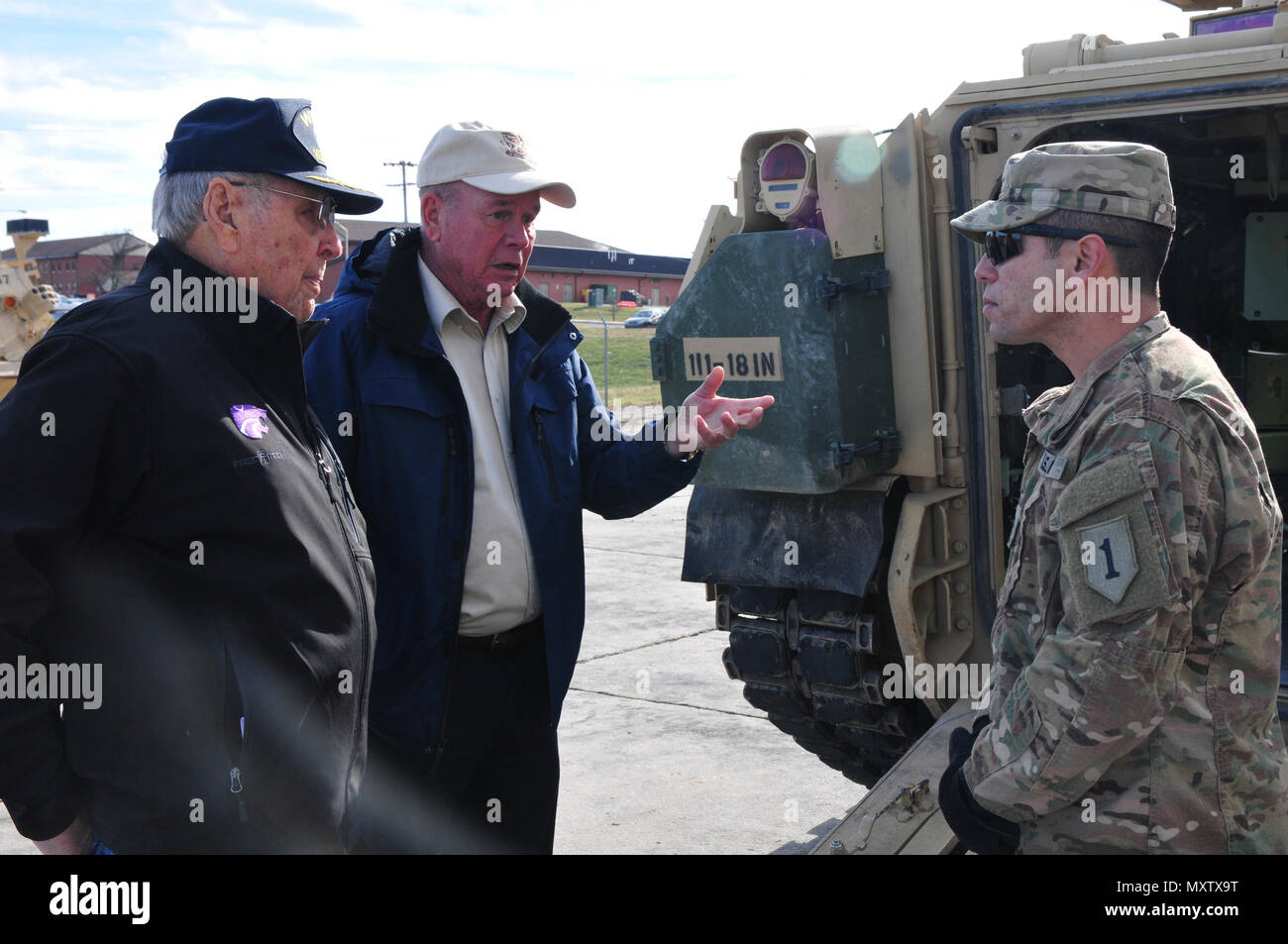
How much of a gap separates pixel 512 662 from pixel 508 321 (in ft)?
2.71

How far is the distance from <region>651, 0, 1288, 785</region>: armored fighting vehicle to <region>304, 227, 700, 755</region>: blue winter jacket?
84 cm

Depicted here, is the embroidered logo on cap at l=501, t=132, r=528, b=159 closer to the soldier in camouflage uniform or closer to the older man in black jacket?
the older man in black jacket

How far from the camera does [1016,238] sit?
2363 mm

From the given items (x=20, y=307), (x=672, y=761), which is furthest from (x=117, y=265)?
(x=672, y=761)

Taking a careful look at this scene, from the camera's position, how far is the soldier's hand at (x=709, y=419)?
3180 mm

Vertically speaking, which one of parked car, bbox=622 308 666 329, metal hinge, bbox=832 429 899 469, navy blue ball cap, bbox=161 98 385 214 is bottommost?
metal hinge, bbox=832 429 899 469

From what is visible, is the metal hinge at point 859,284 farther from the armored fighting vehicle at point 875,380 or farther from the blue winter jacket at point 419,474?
the blue winter jacket at point 419,474

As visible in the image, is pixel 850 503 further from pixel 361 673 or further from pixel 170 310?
pixel 170 310

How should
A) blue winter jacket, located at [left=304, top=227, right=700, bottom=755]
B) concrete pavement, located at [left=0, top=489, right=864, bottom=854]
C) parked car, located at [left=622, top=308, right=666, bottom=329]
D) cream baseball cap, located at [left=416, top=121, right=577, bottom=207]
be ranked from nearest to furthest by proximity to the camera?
blue winter jacket, located at [left=304, top=227, right=700, bottom=755]
cream baseball cap, located at [left=416, top=121, right=577, bottom=207]
concrete pavement, located at [left=0, top=489, right=864, bottom=854]
parked car, located at [left=622, top=308, right=666, bottom=329]

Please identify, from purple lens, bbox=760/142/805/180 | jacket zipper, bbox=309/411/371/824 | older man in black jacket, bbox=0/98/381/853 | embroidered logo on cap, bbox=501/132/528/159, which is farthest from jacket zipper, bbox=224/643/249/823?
purple lens, bbox=760/142/805/180

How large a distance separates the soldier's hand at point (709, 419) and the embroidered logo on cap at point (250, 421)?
1.22m

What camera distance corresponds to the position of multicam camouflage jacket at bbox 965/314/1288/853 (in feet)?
6.84

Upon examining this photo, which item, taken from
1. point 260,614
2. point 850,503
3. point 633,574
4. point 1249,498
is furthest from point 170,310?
point 633,574

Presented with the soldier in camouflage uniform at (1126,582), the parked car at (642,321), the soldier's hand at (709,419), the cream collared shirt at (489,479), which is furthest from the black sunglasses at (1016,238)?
the parked car at (642,321)
